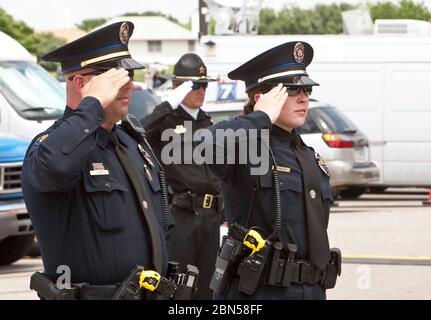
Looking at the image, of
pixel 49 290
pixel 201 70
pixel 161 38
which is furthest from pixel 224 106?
pixel 161 38

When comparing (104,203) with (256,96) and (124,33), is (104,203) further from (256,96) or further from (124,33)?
(256,96)

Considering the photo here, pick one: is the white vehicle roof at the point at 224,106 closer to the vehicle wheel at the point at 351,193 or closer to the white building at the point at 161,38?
the vehicle wheel at the point at 351,193

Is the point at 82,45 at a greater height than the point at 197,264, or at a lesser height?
greater

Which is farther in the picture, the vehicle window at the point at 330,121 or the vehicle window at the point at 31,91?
the vehicle window at the point at 330,121

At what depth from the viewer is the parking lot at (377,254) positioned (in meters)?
10.1

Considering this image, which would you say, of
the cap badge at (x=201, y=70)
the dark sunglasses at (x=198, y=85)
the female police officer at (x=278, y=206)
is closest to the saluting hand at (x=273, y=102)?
the female police officer at (x=278, y=206)

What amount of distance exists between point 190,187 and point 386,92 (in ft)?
37.5

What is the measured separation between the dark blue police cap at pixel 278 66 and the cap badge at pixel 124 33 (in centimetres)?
110

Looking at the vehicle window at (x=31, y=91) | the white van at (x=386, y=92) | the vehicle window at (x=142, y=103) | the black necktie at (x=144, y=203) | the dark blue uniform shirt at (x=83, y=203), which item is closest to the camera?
the dark blue uniform shirt at (x=83, y=203)

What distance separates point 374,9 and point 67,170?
295ft

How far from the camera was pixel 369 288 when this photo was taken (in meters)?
10.2

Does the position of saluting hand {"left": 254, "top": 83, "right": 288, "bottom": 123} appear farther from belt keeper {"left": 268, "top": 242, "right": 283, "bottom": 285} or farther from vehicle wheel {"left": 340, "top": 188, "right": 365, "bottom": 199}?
vehicle wheel {"left": 340, "top": 188, "right": 365, "bottom": 199}
